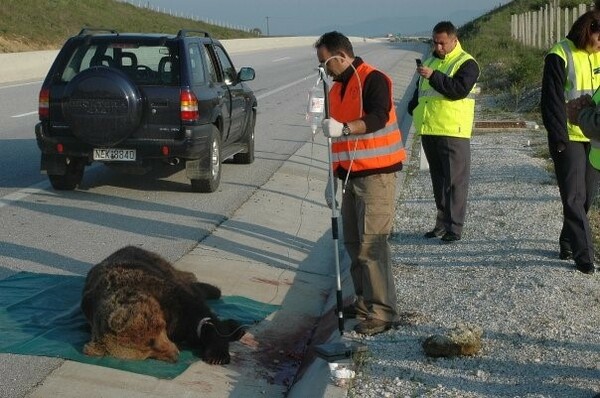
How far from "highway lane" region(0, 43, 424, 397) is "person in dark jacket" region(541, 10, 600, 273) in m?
3.45

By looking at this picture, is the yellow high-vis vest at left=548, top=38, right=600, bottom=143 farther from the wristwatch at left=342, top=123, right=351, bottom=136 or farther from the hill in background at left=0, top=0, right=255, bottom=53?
the hill in background at left=0, top=0, right=255, bottom=53

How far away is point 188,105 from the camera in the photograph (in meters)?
11.5

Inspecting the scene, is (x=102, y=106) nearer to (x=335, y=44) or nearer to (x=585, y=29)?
(x=335, y=44)

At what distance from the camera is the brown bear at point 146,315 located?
239 inches

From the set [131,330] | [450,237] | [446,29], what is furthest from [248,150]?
[131,330]

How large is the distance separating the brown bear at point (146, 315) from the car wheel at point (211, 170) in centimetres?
→ 499

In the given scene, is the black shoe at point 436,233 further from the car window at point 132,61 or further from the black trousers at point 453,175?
the car window at point 132,61

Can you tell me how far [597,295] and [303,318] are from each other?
2.18 m

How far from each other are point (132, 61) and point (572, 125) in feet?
20.2

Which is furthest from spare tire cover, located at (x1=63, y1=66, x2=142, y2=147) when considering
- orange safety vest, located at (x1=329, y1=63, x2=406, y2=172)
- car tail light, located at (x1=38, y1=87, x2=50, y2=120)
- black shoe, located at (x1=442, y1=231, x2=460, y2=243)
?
orange safety vest, located at (x1=329, y1=63, x2=406, y2=172)

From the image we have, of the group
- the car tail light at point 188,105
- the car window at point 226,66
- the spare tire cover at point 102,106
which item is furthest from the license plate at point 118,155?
the car window at point 226,66

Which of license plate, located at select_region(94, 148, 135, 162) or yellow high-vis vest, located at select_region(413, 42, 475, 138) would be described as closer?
yellow high-vis vest, located at select_region(413, 42, 475, 138)

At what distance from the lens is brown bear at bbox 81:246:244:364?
6070 millimetres

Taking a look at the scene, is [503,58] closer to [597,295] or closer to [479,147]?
[479,147]
